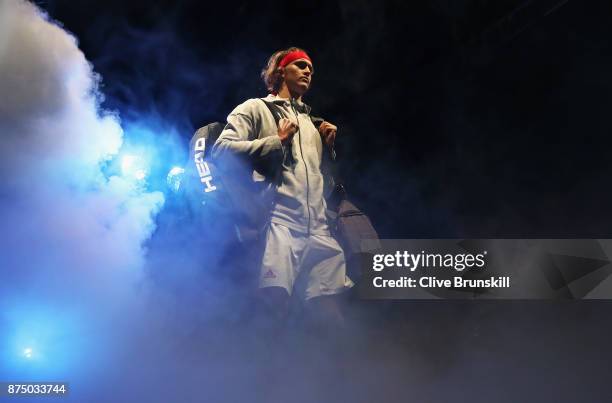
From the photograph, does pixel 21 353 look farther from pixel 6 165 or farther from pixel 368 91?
pixel 368 91

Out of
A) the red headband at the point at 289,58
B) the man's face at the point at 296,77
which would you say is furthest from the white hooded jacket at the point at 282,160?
the red headband at the point at 289,58

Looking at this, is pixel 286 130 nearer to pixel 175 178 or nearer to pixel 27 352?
pixel 175 178

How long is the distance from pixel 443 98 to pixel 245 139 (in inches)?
45.0

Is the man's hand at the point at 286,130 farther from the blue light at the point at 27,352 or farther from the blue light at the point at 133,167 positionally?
the blue light at the point at 27,352

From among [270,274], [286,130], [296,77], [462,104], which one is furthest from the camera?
[462,104]

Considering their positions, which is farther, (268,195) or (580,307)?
(580,307)

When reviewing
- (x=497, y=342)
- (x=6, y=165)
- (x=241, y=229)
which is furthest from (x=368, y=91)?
(x=6, y=165)

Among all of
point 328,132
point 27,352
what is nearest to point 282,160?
point 328,132

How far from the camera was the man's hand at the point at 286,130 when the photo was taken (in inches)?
122

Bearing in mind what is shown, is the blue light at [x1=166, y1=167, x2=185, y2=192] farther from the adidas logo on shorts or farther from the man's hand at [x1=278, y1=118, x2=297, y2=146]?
the adidas logo on shorts

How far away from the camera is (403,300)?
323 cm

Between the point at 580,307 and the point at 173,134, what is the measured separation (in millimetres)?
2360

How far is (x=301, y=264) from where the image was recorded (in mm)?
3049

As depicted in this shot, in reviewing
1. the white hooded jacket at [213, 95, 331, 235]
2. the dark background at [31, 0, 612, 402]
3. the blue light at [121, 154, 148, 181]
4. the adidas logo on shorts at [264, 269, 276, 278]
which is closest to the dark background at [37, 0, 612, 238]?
the dark background at [31, 0, 612, 402]
